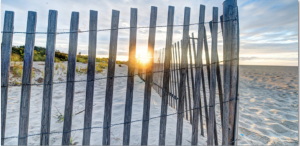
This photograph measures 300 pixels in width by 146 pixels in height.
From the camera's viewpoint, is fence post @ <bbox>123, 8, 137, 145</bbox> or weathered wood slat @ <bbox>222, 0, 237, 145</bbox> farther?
weathered wood slat @ <bbox>222, 0, 237, 145</bbox>

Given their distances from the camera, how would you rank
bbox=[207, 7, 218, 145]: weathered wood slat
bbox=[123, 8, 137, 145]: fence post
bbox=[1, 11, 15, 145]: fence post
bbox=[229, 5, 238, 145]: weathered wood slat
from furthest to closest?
1. bbox=[207, 7, 218, 145]: weathered wood slat
2. bbox=[229, 5, 238, 145]: weathered wood slat
3. bbox=[123, 8, 137, 145]: fence post
4. bbox=[1, 11, 15, 145]: fence post

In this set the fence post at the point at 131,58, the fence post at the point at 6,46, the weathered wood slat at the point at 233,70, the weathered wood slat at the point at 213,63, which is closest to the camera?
the fence post at the point at 6,46

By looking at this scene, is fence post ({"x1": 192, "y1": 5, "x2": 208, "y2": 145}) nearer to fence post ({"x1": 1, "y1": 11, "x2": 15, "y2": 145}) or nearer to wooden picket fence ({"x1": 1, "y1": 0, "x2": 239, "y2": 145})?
wooden picket fence ({"x1": 1, "y1": 0, "x2": 239, "y2": 145})

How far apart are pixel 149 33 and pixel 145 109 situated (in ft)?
3.59

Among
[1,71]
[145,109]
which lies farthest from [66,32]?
[145,109]

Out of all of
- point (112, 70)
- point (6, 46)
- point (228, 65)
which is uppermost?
point (6, 46)

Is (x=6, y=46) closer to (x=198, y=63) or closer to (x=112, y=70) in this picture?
(x=112, y=70)

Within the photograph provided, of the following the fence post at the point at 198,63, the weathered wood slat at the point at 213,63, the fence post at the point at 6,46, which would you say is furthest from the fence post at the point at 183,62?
the fence post at the point at 6,46

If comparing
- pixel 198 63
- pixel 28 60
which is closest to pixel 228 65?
pixel 198 63

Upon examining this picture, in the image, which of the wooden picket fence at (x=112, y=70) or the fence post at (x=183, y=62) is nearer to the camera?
the wooden picket fence at (x=112, y=70)

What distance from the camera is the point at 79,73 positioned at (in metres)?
9.91

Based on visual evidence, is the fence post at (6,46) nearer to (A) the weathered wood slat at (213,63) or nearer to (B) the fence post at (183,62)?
(B) the fence post at (183,62)

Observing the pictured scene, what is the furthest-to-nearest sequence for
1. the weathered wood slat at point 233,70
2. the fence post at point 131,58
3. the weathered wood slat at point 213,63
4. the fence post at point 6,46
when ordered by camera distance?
the weathered wood slat at point 213,63 < the weathered wood slat at point 233,70 < the fence post at point 131,58 < the fence post at point 6,46

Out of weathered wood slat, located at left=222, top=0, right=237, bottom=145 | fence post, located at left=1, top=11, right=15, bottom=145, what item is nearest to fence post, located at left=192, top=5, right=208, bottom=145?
weathered wood slat, located at left=222, top=0, right=237, bottom=145
